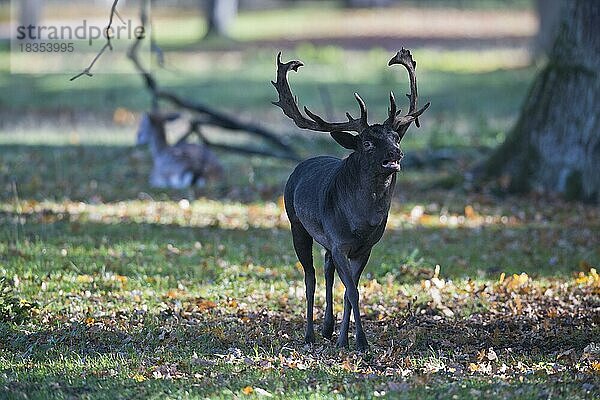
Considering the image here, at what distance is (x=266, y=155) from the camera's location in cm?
1697

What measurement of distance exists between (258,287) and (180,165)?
588 centimetres

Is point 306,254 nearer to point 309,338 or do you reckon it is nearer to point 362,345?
point 309,338

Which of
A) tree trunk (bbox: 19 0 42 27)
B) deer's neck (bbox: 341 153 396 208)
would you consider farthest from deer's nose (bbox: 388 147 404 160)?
tree trunk (bbox: 19 0 42 27)

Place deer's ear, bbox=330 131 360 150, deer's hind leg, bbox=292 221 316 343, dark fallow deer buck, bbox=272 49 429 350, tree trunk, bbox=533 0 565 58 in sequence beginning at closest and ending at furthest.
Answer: dark fallow deer buck, bbox=272 49 429 350
deer's ear, bbox=330 131 360 150
deer's hind leg, bbox=292 221 316 343
tree trunk, bbox=533 0 565 58

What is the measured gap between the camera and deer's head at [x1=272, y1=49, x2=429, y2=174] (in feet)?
25.1

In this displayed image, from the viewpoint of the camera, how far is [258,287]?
34.1ft

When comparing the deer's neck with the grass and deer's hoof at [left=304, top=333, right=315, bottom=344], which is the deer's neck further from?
deer's hoof at [left=304, top=333, right=315, bottom=344]

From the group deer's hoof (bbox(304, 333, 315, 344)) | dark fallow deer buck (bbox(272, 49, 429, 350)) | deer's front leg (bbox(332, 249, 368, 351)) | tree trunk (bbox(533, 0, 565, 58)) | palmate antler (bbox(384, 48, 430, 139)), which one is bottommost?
deer's hoof (bbox(304, 333, 315, 344))

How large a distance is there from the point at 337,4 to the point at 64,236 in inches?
1835

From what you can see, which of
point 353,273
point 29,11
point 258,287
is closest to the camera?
point 353,273

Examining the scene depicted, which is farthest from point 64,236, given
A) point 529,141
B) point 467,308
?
point 529,141

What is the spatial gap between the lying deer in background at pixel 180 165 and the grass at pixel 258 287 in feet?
1.17

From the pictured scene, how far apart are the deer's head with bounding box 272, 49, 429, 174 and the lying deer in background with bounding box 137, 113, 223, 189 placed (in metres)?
7.76

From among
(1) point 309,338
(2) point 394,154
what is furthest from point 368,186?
(1) point 309,338
